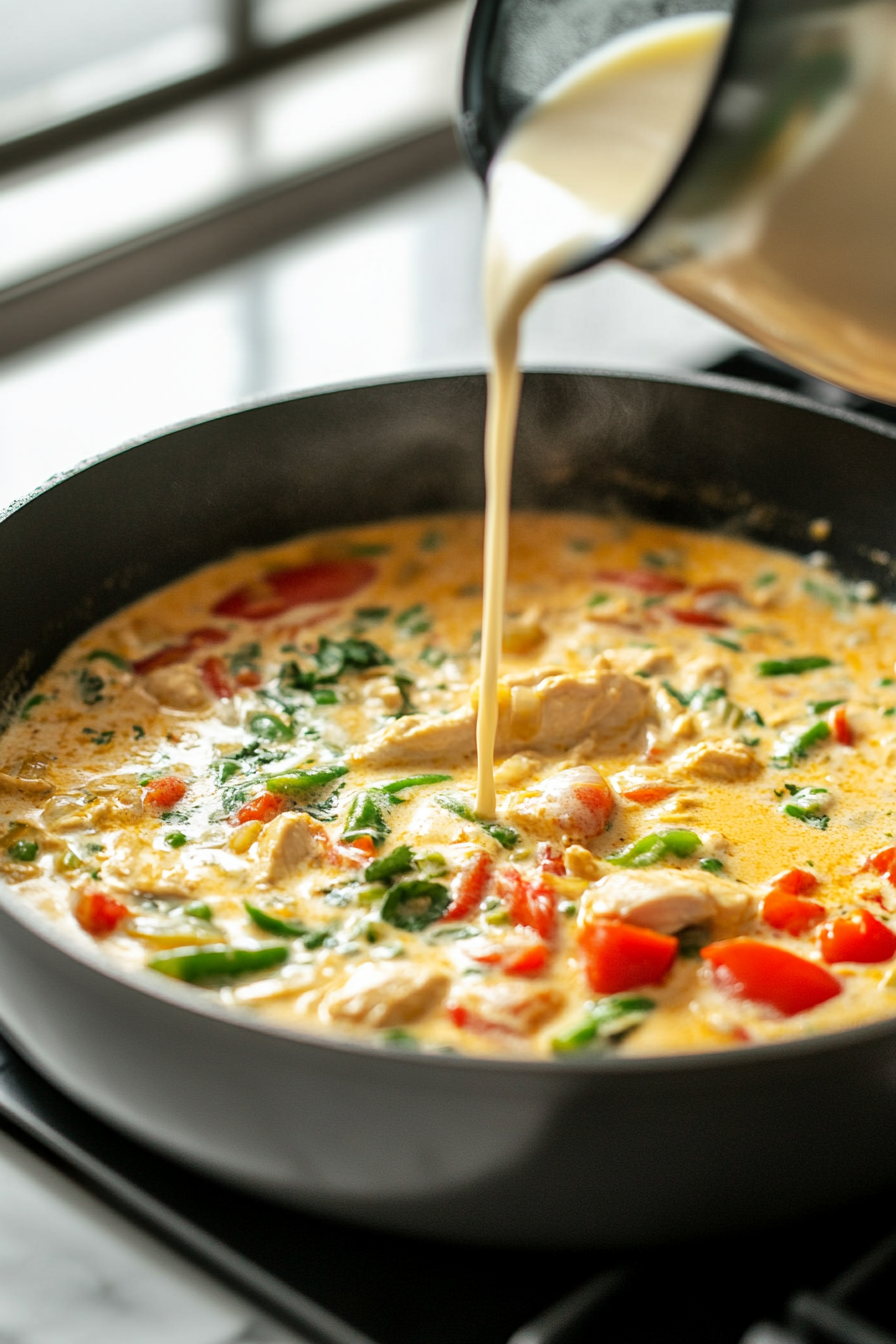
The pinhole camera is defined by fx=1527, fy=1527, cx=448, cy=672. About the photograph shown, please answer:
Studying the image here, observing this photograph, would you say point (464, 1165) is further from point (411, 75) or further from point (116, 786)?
point (411, 75)

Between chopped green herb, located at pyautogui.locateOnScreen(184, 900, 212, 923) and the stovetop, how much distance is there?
351 mm

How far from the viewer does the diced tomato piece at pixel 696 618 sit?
288 centimetres

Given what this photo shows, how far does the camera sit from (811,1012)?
1.90 metres

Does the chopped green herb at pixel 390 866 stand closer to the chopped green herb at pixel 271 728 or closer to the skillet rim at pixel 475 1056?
the chopped green herb at pixel 271 728

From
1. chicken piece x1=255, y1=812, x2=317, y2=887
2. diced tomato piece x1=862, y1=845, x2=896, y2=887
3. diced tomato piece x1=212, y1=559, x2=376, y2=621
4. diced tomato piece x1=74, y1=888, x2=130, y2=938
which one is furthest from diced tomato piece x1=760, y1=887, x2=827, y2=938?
diced tomato piece x1=212, y1=559, x2=376, y2=621

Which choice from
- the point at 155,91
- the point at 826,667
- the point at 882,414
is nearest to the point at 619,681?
the point at 826,667

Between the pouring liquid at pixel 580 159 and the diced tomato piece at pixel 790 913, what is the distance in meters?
0.70

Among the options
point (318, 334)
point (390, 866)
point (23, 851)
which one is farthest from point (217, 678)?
point (318, 334)

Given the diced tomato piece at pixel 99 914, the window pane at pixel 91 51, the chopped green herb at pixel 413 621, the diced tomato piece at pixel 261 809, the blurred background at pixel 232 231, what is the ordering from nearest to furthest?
1. the diced tomato piece at pixel 99 914
2. the diced tomato piece at pixel 261 809
3. the chopped green herb at pixel 413 621
4. the blurred background at pixel 232 231
5. the window pane at pixel 91 51

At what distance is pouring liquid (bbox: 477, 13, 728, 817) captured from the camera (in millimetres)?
1955

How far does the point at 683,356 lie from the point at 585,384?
68cm

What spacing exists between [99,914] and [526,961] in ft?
1.87

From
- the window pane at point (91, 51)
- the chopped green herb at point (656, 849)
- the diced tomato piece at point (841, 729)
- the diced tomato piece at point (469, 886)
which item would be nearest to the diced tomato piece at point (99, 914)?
the diced tomato piece at point (469, 886)

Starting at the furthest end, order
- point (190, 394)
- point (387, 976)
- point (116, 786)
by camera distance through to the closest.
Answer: point (190, 394), point (116, 786), point (387, 976)
